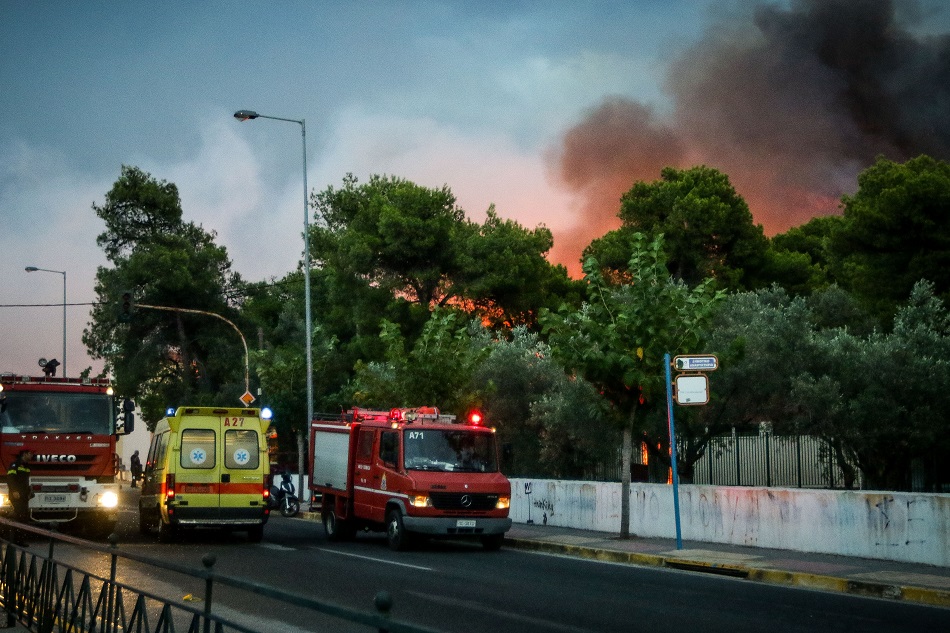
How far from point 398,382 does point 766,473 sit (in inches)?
475

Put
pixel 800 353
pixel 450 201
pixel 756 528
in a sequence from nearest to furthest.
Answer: pixel 756 528, pixel 800 353, pixel 450 201

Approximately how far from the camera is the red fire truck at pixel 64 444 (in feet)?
69.9

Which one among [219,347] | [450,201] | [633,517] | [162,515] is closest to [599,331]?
[633,517]

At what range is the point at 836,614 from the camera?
11828 millimetres

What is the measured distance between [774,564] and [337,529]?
991cm

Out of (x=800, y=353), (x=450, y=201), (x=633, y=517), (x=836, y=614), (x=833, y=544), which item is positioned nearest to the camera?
(x=836, y=614)

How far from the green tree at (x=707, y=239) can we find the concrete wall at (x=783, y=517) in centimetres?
2630

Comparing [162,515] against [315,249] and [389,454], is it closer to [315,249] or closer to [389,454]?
[389,454]

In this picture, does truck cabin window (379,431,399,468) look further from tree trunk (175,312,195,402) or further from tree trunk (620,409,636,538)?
tree trunk (175,312,195,402)

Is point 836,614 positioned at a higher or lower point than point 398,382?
lower

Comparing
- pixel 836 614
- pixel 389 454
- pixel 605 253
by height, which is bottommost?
pixel 836 614

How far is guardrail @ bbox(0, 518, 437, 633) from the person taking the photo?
17.9 feet

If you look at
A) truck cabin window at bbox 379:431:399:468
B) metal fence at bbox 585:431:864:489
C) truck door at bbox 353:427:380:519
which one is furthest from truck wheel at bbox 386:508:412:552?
metal fence at bbox 585:431:864:489

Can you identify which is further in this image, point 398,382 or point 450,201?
point 450,201
